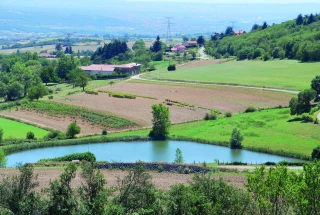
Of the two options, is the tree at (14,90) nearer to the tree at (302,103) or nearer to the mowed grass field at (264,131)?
the mowed grass field at (264,131)

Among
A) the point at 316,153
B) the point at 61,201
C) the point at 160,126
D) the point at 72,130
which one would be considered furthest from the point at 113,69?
the point at 61,201

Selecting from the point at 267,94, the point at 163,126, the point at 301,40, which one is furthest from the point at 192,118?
the point at 301,40

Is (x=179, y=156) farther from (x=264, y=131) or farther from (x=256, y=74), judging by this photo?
(x=256, y=74)

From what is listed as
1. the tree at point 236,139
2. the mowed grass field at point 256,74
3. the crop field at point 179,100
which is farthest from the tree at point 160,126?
the mowed grass field at point 256,74

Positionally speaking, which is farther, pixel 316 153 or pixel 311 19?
pixel 311 19

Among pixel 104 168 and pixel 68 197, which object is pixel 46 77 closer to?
pixel 104 168

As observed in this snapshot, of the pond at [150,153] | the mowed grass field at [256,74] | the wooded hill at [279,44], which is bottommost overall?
the pond at [150,153]

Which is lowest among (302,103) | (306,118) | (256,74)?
(306,118)

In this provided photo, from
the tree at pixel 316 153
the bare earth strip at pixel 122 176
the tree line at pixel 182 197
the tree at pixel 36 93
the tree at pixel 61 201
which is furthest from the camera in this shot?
the tree at pixel 36 93

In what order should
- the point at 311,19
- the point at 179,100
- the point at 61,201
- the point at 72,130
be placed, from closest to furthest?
the point at 61,201
the point at 72,130
the point at 179,100
the point at 311,19
